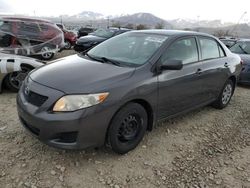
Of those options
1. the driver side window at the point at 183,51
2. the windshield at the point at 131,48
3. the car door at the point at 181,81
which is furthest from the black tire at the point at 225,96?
the windshield at the point at 131,48

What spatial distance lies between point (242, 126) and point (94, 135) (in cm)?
296

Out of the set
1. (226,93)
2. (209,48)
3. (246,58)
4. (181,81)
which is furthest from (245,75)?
(181,81)

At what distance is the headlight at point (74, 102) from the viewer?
2.92 m

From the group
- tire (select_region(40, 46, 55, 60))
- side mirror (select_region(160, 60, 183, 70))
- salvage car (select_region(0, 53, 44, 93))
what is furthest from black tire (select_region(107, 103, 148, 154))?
tire (select_region(40, 46, 55, 60))

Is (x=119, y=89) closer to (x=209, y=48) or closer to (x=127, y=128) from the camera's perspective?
(x=127, y=128)

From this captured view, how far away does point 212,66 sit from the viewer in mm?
4691

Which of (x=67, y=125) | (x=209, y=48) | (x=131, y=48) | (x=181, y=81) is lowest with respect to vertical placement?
(x=67, y=125)

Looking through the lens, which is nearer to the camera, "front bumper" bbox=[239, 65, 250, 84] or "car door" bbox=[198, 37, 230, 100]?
"car door" bbox=[198, 37, 230, 100]

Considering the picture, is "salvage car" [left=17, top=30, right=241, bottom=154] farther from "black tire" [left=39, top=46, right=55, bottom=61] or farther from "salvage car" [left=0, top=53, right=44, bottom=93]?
"black tire" [left=39, top=46, right=55, bottom=61]

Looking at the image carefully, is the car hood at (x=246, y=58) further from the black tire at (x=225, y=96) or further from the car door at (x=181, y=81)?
the car door at (x=181, y=81)

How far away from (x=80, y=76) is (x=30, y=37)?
7.76m

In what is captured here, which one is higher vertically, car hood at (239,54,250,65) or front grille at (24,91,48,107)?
front grille at (24,91,48,107)

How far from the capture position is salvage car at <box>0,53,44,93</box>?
541 cm

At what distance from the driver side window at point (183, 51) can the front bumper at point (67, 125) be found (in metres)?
1.30
